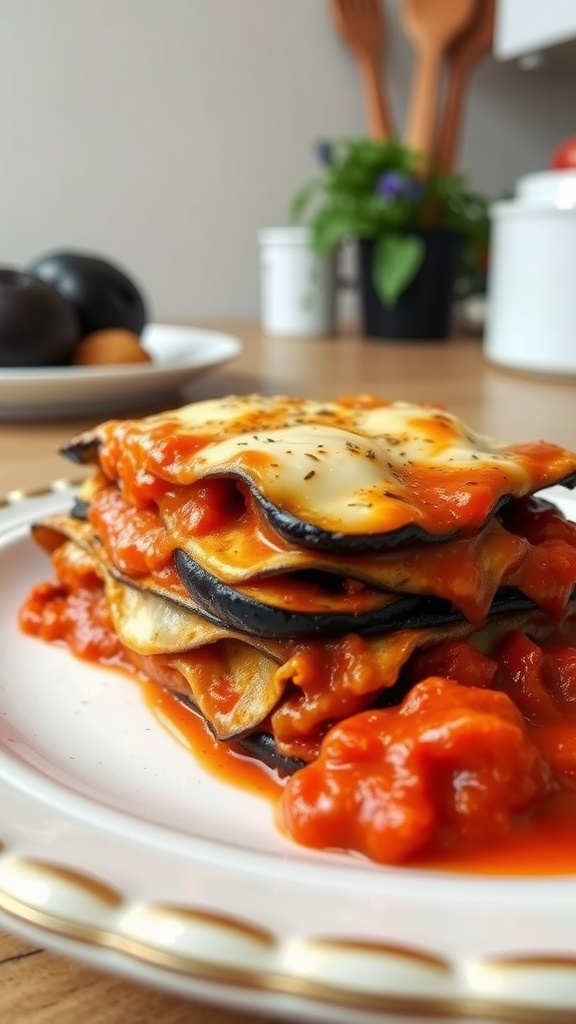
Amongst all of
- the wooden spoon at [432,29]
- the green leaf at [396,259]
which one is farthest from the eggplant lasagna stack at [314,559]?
the wooden spoon at [432,29]

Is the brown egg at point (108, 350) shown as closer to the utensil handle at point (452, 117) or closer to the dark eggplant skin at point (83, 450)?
the dark eggplant skin at point (83, 450)

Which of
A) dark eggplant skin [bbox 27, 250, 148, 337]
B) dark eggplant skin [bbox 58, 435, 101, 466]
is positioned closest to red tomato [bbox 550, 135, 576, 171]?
dark eggplant skin [bbox 27, 250, 148, 337]

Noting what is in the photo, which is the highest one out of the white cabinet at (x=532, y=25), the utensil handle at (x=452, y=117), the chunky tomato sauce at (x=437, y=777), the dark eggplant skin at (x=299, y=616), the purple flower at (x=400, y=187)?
the white cabinet at (x=532, y=25)

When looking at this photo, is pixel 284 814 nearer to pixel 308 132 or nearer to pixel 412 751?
pixel 412 751

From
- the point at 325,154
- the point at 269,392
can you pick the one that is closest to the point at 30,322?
the point at 269,392

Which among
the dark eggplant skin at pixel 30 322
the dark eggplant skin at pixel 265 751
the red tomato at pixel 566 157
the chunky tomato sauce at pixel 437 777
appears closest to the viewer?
the chunky tomato sauce at pixel 437 777

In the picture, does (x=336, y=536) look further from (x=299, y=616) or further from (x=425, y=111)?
(x=425, y=111)

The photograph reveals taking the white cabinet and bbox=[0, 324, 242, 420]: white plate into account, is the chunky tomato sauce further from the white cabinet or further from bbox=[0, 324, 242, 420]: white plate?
the white cabinet
